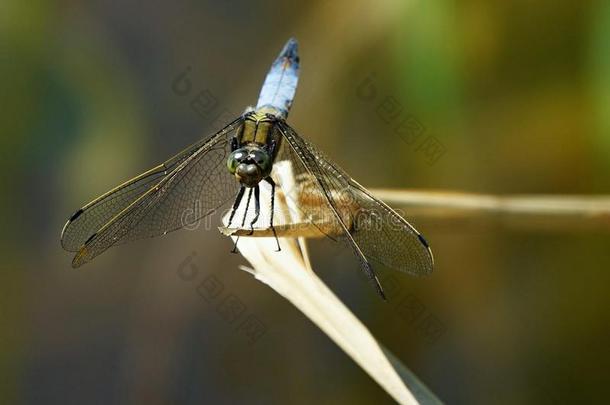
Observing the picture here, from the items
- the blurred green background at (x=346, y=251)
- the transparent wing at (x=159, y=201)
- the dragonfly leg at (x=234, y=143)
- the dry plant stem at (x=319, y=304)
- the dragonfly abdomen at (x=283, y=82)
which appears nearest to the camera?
the dry plant stem at (x=319, y=304)

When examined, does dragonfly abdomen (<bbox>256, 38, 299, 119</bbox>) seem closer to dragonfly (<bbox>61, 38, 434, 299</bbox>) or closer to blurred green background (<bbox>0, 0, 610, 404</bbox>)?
blurred green background (<bbox>0, 0, 610, 404</bbox>)

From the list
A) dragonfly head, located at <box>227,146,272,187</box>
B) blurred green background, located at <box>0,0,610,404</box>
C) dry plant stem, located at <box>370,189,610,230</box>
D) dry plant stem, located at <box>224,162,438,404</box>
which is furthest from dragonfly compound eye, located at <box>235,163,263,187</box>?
blurred green background, located at <box>0,0,610,404</box>

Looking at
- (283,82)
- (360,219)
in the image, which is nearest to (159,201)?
(360,219)

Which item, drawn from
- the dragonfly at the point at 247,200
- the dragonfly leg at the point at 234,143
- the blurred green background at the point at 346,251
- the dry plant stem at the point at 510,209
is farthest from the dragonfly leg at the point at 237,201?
the blurred green background at the point at 346,251

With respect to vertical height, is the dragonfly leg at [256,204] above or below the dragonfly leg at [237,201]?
below

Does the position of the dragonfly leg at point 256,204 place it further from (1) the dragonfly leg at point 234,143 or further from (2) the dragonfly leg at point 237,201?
(1) the dragonfly leg at point 234,143

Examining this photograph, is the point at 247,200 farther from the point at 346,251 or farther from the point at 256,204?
the point at 346,251

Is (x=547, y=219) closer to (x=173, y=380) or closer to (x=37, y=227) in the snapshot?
(x=173, y=380)
